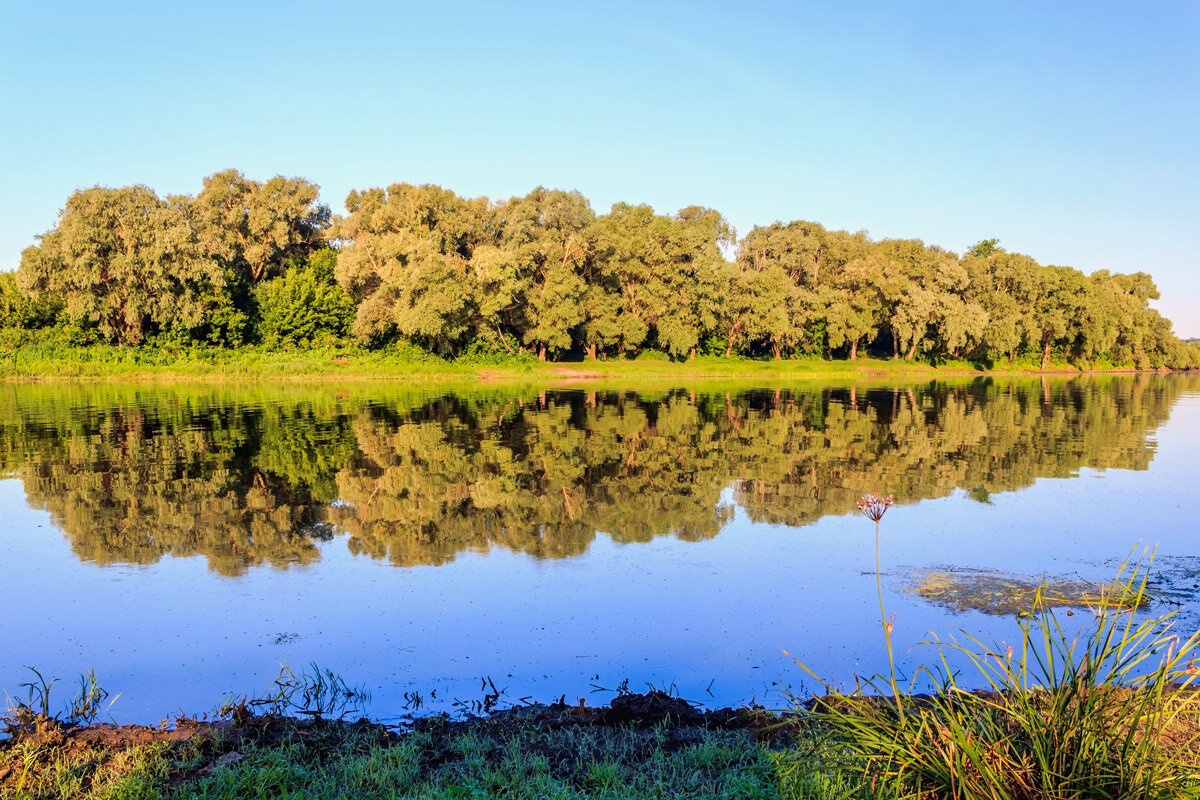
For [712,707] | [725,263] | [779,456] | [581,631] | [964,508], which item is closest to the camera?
[712,707]

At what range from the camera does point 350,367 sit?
52.1 meters

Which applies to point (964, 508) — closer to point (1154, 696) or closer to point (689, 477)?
point (689, 477)

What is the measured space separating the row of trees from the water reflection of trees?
64.2 ft

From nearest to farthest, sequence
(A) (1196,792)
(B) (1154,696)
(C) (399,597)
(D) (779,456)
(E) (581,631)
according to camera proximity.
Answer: (A) (1196,792)
(B) (1154,696)
(E) (581,631)
(C) (399,597)
(D) (779,456)

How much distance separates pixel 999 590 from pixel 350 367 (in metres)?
48.0

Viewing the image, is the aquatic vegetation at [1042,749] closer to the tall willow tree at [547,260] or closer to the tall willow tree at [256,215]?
the tall willow tree at [547,260]

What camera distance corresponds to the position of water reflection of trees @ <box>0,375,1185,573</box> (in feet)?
37.4

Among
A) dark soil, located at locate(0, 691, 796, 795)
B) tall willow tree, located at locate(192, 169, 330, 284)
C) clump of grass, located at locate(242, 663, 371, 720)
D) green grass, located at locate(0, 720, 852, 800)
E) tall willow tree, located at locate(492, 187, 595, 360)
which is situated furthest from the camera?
tall willow tree, located at locate(192, 169, 330, 284)

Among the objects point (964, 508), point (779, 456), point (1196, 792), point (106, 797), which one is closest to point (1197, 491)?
point (964, 508)

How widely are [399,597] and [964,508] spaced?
941 cm

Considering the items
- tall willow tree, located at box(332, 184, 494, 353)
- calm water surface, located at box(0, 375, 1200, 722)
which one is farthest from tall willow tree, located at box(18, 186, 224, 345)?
calm water surface, located at box(0, 375, 1200, 722)

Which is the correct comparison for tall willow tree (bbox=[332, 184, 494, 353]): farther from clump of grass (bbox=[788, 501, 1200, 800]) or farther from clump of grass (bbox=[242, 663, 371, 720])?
clump of grass (bbox=[788, 501, 1200, 800])

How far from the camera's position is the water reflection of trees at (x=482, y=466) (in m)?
11.4

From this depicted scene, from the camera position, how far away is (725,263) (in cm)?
5916
